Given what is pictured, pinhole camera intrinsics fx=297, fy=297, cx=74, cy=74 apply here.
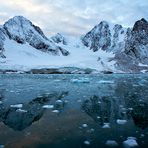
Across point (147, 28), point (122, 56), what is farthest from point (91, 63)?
point (147, 28)

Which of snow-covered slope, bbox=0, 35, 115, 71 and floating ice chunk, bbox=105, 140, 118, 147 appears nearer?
floating ice chunk, bbox=105, 140, 118, 147

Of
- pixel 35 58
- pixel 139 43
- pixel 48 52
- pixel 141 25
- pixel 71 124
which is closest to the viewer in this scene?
pixel 71 124

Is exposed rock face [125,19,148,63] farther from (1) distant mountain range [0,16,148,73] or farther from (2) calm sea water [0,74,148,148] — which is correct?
(2) calm sea water [0,74,148,148]

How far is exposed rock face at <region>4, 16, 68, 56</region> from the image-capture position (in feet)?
541

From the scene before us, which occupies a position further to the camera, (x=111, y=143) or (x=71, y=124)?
(x=71, y=124)

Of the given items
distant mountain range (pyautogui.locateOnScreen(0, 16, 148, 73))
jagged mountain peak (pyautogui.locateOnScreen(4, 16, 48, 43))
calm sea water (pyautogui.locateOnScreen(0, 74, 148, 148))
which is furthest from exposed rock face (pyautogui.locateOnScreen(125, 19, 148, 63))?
calm sea water (pyautogui.locateOnScreen(0, 74, 148, 148))

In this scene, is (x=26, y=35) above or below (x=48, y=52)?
above

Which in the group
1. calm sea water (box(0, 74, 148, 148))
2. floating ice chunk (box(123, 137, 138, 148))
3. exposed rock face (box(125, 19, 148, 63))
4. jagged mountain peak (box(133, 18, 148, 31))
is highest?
jagged mountain peak (box(133, 18, 148, 31))

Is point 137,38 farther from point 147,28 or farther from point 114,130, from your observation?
point 114,130

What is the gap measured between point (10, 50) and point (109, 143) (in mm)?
144825

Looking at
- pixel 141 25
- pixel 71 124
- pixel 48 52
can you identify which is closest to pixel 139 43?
pixel 141 25

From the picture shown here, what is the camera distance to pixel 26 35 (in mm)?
169250

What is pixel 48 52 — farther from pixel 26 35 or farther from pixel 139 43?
pixel 139 43

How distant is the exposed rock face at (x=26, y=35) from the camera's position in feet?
541
